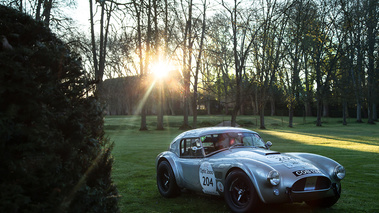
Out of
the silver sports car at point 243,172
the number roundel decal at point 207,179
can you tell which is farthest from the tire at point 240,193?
the number roundel decal at point 207,179

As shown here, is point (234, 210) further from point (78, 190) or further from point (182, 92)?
point (182, 92)

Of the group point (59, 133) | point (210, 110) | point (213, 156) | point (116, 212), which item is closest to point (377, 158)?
point (213, 156)

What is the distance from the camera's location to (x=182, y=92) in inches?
985

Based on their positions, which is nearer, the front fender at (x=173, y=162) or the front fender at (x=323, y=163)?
the front fender at (x=323, y=163)

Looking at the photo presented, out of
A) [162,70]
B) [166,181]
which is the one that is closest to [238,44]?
[162,70]

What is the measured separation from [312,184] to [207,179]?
2000mm

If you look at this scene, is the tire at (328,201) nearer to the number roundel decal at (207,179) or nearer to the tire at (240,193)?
the tire at (240,193)

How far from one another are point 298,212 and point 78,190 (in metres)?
4.24

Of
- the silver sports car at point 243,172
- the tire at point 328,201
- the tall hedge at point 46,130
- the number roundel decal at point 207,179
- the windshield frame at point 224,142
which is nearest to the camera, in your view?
the tall hedge at point 46,130

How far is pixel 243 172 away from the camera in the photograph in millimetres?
6289

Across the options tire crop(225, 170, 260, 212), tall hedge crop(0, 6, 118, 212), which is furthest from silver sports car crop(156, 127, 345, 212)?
tall hedge crop(0, 6, 118, 212)

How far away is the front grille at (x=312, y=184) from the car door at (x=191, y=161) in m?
2.07

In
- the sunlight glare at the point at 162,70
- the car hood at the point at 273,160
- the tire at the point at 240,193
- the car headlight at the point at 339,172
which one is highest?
the sunlight glare at the point at 162,70

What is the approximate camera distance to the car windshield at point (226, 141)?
767 cm
